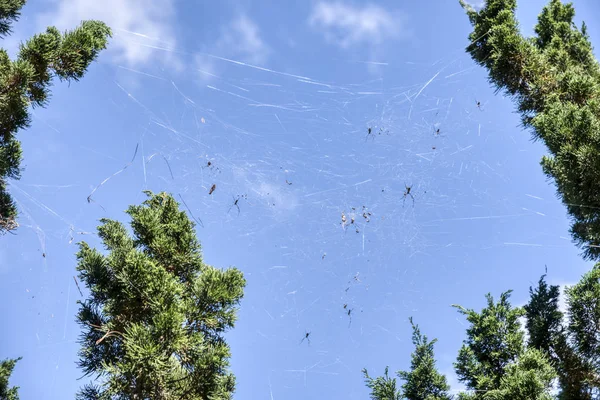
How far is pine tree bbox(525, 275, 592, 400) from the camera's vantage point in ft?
21.8

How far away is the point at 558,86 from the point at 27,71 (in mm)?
8033

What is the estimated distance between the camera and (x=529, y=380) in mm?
6297

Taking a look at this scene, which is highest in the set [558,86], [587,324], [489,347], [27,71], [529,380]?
[27,71]

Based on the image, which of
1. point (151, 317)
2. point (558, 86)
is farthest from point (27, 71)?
point (558, 86)

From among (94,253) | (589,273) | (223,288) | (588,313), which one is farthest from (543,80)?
(94,253)

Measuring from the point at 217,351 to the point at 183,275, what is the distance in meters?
1.48

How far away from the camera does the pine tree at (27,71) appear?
6.90 metres

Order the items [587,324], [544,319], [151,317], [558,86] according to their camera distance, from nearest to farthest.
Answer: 1. [151,317]
2. [587,324]
3. [558,86]
4. [544,319]

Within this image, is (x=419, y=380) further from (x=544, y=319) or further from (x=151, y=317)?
(x=151, y=317)

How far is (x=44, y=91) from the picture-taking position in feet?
25.0

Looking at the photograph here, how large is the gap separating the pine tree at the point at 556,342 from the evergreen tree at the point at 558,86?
1706 millimetres

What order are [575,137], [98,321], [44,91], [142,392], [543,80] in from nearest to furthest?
1. [142,392]
2. [575,137]
3. [98,321]
4. [543,80]
5. [44,91]

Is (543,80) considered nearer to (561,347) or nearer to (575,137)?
(575,137)

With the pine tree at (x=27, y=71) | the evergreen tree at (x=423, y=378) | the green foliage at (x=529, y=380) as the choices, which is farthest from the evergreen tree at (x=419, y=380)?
the pine tree at (x=27, y=71)
